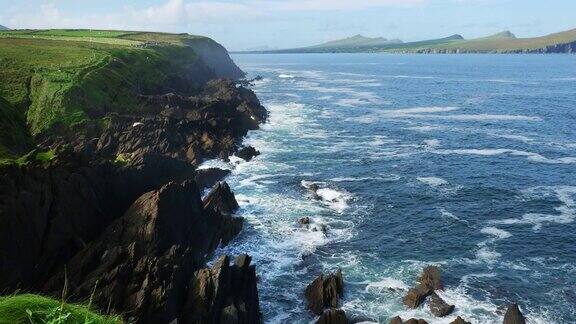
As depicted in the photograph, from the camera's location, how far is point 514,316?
34906 millimetres

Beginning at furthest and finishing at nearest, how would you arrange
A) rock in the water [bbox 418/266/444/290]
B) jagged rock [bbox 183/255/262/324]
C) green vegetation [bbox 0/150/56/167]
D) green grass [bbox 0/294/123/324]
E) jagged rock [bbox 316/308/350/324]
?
rock in the water [bbox 418/266/444/290] < green vegetation [bbox 0/150/56/167] < jagged rock [bbox 316/308/350/324] < jagged rock [bbox 183/255/262/324] < green grass [bbox 0/294/123/324]

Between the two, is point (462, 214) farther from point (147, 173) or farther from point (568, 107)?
point (568, 107)

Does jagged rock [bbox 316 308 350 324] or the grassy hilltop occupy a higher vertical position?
the grassy hilltop

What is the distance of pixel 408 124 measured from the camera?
114 meters

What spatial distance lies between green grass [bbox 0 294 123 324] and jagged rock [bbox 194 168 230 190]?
50.4 meters

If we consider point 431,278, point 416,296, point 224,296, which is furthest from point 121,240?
point 431,278

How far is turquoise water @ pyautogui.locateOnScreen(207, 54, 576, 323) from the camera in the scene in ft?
134

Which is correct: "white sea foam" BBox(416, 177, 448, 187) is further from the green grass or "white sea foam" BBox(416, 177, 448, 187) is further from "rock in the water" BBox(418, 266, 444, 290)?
the green grass

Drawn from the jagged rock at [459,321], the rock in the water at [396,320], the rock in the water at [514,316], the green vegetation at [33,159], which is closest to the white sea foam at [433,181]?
the rock in the water at [514,316]

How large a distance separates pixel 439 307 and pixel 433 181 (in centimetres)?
3548

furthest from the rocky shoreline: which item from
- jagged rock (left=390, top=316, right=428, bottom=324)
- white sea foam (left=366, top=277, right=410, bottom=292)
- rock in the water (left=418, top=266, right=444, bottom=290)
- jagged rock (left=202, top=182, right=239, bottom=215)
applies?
rock in the water (left=418, top=266, right=444, bottom=290)

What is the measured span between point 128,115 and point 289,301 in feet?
176

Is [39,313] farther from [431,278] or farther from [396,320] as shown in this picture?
[431,278]

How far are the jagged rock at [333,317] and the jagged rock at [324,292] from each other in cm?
249
